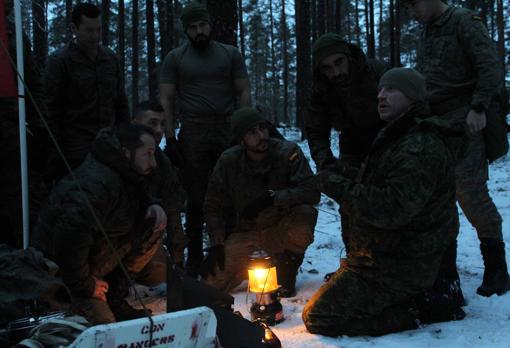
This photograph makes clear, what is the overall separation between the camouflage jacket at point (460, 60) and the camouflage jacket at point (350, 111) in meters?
0.44

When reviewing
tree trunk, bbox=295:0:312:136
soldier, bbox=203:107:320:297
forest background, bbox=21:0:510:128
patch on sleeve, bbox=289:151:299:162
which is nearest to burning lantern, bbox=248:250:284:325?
soldier, bbox=203:107:320:297

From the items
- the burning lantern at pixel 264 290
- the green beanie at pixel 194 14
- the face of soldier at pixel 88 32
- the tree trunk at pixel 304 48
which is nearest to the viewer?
the burning lantern at pixel 264 290

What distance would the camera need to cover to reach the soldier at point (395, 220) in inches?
120

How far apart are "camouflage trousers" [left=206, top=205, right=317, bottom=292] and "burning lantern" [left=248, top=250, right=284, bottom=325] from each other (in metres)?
0.67

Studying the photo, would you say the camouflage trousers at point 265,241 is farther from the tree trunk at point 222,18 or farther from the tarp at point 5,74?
the tree trunk at point 222,18

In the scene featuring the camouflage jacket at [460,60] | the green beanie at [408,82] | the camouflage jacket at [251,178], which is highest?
the camouflage jacket at [460,60]

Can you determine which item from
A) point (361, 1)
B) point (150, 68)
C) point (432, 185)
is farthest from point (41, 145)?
point (361, 1)

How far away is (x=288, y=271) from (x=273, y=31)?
38125mm

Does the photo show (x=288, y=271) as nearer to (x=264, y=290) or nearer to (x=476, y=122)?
(x=264, y=290)

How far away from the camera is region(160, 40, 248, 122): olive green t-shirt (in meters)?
4.81

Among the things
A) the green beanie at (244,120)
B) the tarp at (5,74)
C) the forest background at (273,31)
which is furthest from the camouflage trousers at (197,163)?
the forest background at (273,31)

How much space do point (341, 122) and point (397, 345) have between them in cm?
195

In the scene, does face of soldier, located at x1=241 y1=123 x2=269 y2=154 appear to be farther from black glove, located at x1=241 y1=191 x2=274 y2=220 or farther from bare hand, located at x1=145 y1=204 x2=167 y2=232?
bare hand, located at x1=145 y1=204 x2=167 y2=232

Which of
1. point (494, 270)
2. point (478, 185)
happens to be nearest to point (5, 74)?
point (478, 185)
